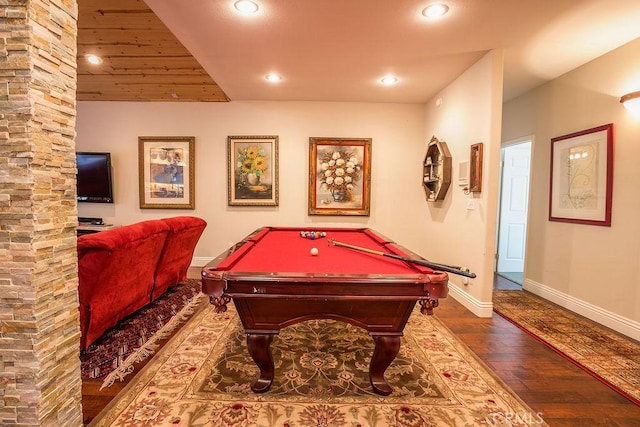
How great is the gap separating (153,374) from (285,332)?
1022 mm

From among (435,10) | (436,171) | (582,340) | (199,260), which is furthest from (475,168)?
(199,260)

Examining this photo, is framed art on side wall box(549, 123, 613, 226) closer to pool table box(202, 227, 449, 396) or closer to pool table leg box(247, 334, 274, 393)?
pool table box(202, 227, 449, 396)

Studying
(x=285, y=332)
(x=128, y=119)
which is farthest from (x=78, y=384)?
(x=128, y=119)

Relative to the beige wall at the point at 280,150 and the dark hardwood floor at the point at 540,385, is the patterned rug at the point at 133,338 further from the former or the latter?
the beige wall at the point at 280,150

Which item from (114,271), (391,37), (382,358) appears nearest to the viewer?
(382,358)

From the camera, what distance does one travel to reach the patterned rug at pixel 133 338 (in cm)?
199

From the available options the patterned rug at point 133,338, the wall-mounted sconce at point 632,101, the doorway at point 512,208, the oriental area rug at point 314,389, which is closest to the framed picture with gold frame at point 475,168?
the wall-mounted sconce at point 632,101

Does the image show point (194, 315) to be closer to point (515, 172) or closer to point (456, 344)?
point (456, 344)

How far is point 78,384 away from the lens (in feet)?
4.80

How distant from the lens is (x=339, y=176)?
470cm

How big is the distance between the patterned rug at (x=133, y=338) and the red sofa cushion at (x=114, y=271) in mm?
101

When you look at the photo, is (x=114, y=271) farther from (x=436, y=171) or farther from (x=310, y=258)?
(x=436, y=171)

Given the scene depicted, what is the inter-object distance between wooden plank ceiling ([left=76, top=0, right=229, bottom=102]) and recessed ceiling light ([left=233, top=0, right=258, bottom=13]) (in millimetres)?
840

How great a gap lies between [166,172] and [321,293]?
4301 mm
